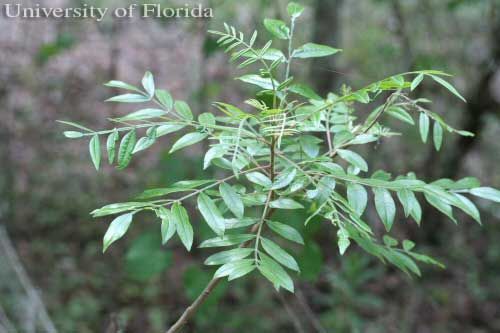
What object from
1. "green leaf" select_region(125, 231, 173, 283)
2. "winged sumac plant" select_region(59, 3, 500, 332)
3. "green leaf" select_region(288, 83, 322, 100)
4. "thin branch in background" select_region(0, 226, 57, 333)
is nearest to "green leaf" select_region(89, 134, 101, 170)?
"winged sumac plant" select_region(59, 3, 500, 332)

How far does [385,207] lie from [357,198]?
44 millimetres

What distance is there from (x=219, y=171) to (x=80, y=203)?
4.24 feet

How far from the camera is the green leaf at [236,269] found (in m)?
0.78

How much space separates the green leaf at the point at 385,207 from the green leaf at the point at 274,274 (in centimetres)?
16

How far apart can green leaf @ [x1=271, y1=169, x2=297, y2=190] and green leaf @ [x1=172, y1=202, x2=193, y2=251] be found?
→ 14 centimetres

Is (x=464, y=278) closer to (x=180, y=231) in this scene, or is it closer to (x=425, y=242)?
(x=425, y=242)

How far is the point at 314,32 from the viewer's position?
3.50 metres

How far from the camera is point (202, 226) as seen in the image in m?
2.31

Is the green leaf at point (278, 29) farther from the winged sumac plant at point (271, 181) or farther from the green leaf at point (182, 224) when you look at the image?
the green leaf at point (182, 224)

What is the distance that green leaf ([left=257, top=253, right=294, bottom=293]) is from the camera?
77 cm

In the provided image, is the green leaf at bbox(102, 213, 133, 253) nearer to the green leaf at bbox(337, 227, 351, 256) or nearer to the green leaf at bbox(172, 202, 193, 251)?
the green leaf at bbox(172, 202, 193, 251)

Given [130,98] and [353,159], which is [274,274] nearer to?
[353,159]

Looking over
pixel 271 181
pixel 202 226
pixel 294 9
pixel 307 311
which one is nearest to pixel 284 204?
pixel 271 181

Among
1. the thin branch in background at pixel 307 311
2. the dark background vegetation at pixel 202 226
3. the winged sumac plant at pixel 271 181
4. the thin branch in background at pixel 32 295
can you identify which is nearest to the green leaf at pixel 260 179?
the winged sumac plant at pixel 271 181
